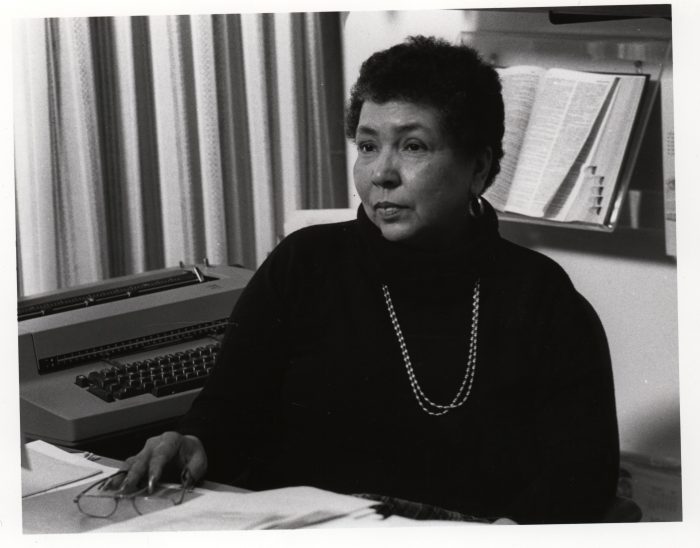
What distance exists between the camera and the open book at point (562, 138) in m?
1.35

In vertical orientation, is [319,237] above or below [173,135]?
below

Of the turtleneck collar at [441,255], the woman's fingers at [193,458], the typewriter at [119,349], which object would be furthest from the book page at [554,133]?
the woman's fingers at [193,458]

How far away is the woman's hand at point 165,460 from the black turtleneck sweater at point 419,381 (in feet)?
0.11

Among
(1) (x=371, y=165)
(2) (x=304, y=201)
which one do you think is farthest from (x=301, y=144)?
(1) (x=371, y=165)

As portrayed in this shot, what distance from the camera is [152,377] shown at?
134 centimetres

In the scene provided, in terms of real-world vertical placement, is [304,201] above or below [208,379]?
above

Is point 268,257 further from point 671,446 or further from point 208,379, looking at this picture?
point 671,446

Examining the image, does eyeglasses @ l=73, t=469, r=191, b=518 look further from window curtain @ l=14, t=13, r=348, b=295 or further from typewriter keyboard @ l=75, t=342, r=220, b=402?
window curtain @ l=14, t=13, r=348, b=295

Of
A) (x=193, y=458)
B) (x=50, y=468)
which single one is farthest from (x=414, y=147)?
(x=50, y=468)

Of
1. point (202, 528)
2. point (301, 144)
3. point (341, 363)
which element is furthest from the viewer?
point (301, 144)

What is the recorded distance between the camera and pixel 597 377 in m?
1.25

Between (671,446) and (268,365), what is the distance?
0.58m

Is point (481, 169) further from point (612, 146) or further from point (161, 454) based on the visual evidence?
point (161, 454)

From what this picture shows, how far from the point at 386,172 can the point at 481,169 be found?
15 cm
